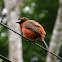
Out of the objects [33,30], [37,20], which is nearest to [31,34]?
[33,30]

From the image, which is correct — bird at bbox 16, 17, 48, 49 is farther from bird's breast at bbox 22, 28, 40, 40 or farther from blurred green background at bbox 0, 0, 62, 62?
blurred green background at bbox 0, 0, 62, 62

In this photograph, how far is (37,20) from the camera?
9234 millimetres

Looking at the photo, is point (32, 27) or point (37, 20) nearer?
point (32, 27)

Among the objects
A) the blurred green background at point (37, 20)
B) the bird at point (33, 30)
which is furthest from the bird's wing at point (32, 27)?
the blurred green background at point (37, 20)

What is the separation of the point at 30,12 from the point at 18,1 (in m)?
1.09

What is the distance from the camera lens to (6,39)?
9188mm

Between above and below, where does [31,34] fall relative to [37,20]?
above

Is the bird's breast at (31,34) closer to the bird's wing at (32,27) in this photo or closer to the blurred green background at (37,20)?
the bird's wing at (32,27)

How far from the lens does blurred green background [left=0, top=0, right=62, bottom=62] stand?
9.02 meters

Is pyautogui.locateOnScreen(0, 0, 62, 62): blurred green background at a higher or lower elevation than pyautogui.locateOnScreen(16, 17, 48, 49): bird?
lower

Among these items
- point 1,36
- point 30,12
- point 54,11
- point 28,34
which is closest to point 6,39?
point 1,36

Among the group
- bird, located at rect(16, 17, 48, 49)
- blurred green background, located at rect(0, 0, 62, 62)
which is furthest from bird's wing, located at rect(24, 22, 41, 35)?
blurred green background, located at rect(0, 0, 62, 62)

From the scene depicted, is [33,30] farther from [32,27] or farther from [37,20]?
[37,20]

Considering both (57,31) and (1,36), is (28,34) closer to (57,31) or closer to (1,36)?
(57,31)
